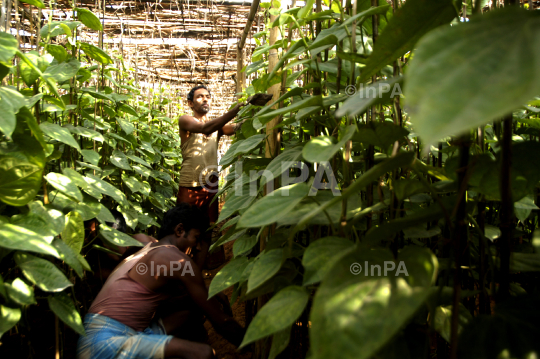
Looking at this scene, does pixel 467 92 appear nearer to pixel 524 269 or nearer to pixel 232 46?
pixel 524 269

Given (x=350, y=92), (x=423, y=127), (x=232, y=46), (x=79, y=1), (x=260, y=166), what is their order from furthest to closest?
(x=232, y=46) < (x=79, y=1) < (x=260, y=166) < (x=350, y=92) < (x=423, y=127)

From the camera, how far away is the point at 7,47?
67 cm

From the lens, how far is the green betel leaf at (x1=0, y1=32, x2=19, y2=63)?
0.64 metres

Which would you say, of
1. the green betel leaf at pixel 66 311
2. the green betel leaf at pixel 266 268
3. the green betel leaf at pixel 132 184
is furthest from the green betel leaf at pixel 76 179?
the green betel leaf at pixel 132 184

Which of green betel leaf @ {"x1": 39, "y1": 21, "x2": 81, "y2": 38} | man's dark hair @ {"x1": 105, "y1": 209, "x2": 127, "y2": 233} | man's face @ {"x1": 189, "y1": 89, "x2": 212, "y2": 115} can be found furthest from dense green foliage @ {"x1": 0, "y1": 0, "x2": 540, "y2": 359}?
man's face @ {"x1": 189, "y1": 89, "x2": 212, "y2": 115}

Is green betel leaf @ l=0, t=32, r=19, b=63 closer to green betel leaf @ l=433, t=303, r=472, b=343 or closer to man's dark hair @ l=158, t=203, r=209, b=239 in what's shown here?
green betel leaf @ l=433, t=303, r=472, b=343

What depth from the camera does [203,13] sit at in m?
4.16

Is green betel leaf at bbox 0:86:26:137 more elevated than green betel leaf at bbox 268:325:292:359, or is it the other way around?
green betel leaf at bbox 0:86:26:137

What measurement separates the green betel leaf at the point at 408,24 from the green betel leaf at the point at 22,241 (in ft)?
1.97

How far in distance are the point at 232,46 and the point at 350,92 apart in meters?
4.74

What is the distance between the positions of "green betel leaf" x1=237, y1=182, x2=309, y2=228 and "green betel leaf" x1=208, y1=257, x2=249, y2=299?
0.43m

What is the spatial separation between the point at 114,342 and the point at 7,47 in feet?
3.64

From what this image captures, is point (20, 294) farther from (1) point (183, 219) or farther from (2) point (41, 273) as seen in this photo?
(1) point (183, 219)

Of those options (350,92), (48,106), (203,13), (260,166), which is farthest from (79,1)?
(350,92)
